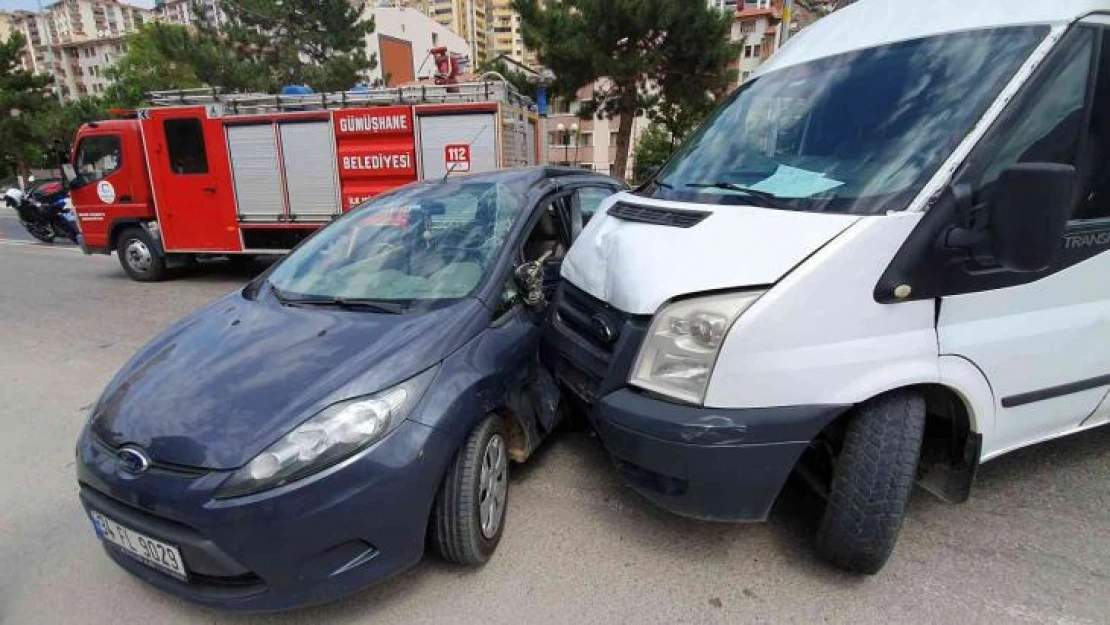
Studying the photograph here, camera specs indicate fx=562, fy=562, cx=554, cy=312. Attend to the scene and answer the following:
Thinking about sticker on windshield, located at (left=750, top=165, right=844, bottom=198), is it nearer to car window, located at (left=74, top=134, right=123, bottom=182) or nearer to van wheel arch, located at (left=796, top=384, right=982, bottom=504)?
van wheel arch, located at (left=796, top=384, right=982, bottom=504)

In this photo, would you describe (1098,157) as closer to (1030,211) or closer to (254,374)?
(1030,211)

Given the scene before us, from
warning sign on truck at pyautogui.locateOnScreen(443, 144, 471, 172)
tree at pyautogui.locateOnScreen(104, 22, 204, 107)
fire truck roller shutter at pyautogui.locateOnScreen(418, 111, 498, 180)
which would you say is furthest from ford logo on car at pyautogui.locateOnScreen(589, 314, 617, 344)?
tree at pyautogui.locateOnScreen(104, 22, 204, 107)

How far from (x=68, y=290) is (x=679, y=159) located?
9.16 m

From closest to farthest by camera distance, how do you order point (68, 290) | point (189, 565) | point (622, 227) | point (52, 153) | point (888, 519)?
point (189, 565), point (888, 519), point (622, 227), point (68, 290), point (52, 153)

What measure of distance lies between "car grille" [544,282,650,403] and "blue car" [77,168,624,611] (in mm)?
183

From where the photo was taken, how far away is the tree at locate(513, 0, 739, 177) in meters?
14.3

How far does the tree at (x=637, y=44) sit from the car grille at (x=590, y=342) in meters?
13.8

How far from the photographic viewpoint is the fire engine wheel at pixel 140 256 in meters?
8.48

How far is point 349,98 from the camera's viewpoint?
8.08 m

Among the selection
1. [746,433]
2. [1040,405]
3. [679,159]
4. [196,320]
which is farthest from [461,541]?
[1040,405]

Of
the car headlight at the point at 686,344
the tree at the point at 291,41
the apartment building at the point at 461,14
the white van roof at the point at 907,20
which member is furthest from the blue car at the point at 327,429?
the apartment building at the point at 461,14

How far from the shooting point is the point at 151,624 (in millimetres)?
2057

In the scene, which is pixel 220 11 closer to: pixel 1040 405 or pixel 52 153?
pixel 52 153

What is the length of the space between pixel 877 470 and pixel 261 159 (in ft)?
28.0
